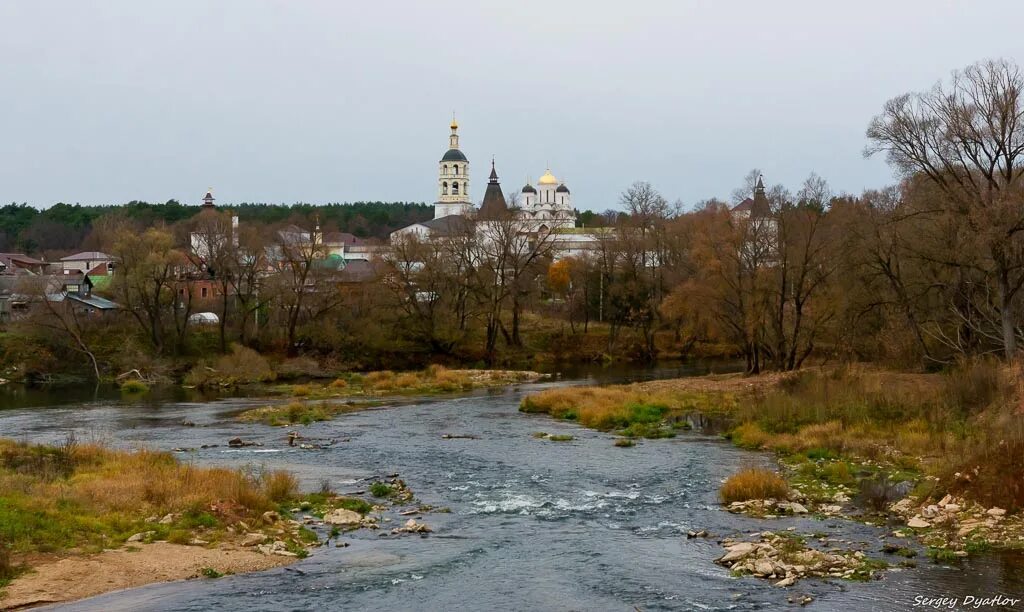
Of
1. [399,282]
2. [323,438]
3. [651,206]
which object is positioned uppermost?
[651,206]

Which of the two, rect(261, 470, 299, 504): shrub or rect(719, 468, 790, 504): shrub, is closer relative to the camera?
rect(719, 468, 790, 504): shrub

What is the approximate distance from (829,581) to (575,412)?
22029 millimetres

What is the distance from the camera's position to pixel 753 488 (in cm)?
2052

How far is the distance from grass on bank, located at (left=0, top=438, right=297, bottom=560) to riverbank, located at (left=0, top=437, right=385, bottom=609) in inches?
0.7

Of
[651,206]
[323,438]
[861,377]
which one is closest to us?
[323,438]

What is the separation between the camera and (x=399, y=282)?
67938 millimetres

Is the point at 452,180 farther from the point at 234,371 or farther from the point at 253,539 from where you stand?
the point at 253,539

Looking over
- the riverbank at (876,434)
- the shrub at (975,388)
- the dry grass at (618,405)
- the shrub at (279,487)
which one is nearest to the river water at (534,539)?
the riverbank at (876,434)

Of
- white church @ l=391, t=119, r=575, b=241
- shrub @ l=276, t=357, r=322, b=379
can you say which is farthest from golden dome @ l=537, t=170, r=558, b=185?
shrub @ l=276, t=357, r=322, b=379

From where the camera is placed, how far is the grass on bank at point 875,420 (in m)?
19.0

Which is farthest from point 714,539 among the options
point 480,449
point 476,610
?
point 480,449

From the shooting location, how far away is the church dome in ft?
437

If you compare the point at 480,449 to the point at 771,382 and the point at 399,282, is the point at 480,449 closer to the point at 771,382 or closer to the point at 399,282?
the point at 771,382

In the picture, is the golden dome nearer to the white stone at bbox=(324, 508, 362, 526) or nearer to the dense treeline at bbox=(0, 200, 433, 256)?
the dense treeline at bbox=(0, 200, 433, 256)
